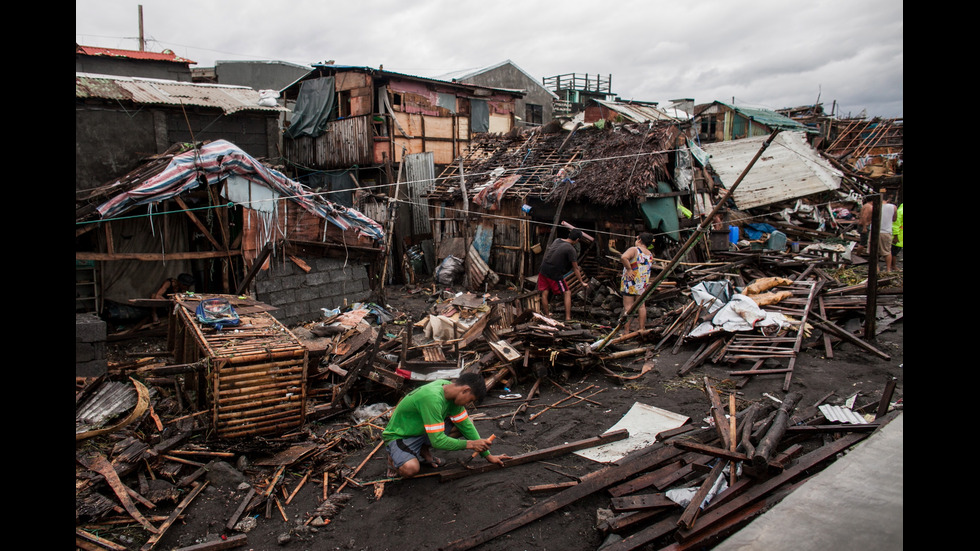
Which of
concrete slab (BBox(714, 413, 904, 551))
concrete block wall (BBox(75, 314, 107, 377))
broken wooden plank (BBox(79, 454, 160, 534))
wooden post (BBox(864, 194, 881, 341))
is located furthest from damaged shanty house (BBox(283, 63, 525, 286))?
concrete slab (BBox(714, 413, 904, 551))

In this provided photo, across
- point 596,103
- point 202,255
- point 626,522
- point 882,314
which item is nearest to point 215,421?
point 626,522

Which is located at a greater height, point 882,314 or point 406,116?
point 406,116

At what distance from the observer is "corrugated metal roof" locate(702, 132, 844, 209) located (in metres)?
18.9

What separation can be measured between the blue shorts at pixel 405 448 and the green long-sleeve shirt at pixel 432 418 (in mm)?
50

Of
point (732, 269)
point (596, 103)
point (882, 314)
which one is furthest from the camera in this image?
point (596, 103)

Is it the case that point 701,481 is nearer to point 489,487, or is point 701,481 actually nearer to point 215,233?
point 489,487

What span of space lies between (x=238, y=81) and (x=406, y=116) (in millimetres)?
13682

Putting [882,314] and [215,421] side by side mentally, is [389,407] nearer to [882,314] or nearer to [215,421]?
[215,421]

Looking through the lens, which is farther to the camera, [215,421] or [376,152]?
[376,152]

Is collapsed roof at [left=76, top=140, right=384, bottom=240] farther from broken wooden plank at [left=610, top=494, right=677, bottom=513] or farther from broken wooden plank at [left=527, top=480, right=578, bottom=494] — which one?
broken wooden plank at [left=610, top=494, right=677, bottom=513]

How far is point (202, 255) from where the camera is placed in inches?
456

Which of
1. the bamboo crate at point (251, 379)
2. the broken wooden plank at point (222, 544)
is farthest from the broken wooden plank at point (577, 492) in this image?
the bamboo crate at point (251, 379)

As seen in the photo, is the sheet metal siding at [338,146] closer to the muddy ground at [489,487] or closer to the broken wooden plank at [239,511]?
the muddy ground at [489,487]

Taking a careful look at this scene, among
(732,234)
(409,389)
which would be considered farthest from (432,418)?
(732,234)
